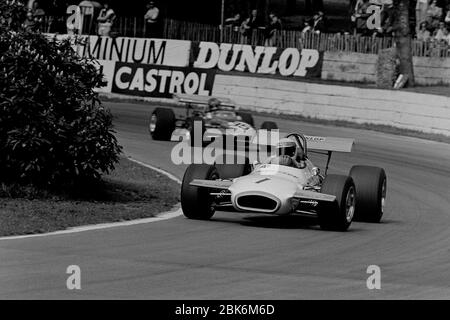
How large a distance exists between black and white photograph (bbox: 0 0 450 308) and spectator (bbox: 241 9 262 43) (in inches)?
131

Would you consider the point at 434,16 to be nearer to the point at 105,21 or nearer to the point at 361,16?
the point at 361,16

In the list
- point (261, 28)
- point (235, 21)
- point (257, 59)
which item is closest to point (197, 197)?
point (257, 59)

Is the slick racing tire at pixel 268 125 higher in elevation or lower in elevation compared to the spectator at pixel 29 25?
lower

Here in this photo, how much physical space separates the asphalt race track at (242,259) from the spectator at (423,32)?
17.0 meters

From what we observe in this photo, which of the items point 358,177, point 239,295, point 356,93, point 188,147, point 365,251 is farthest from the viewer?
point 356,93

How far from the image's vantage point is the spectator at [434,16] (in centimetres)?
3306

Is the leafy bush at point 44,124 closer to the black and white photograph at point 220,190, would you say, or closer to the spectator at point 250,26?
the black and white photograph at point 220,190

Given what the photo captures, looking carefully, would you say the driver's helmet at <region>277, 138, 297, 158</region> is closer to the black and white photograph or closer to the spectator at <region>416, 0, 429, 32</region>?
the black and white photograph

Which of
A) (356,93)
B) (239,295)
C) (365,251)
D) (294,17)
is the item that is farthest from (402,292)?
(294,17)

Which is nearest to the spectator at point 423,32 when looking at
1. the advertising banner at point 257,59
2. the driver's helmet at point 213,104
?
the advertising banner at point 257,59

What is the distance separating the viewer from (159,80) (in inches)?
1271

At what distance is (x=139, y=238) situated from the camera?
12.5 meters
